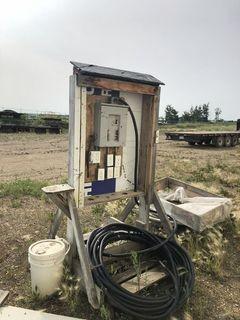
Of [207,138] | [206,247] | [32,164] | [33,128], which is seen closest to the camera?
[206,247]

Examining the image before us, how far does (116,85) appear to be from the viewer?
3.06 m

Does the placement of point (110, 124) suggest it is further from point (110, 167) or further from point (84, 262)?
point (84, 262)

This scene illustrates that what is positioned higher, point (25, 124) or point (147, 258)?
point (25, 124)

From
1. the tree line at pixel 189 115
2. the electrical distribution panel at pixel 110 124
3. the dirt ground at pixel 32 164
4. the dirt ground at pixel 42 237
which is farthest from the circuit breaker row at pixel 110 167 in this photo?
the tree line at pixel 189 115

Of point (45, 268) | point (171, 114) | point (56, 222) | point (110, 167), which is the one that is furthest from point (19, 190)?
point (171, 114)

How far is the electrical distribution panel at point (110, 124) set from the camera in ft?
10.0

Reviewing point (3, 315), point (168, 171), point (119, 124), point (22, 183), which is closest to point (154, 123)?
point (119, 124)

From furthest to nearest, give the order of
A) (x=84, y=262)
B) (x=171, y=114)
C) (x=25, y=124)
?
(x=171, y=114) → (x=25, y=124) → (x=84, y=262)

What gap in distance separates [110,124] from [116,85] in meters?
0.40

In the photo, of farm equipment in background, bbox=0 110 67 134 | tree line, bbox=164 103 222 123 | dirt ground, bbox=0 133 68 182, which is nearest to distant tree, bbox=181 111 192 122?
tree line, bbox=164 103 222 123

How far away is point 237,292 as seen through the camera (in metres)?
3.17

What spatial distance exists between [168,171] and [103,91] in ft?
20.5

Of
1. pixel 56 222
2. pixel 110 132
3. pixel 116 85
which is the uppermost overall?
pixel 116 85

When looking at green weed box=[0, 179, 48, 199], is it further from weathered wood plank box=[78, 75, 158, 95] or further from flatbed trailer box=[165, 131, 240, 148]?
flatbed trailer box=[165, 131, 240, 148]
